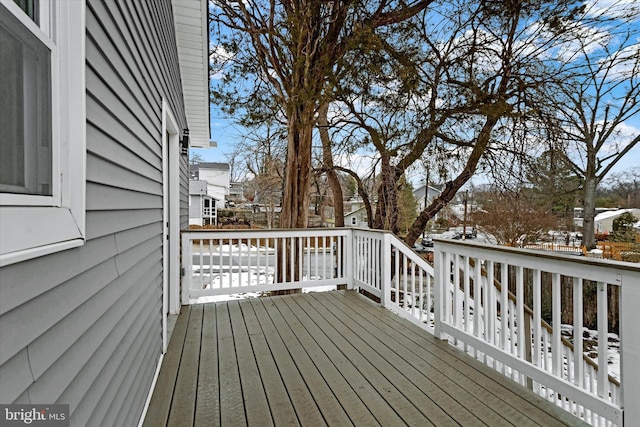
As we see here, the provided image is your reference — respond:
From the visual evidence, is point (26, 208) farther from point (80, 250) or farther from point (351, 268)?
point (351, 268)

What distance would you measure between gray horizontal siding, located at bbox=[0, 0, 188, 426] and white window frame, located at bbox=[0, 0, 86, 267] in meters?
0.06

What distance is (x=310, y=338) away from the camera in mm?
3113

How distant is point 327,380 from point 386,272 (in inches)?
76.4

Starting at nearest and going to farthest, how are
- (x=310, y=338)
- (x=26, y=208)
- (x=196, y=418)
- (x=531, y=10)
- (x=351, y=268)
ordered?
1. (x=26, y=208)
2. (x=196, y=418)
3. (x=310, y=338)
4. (x=351, y=268)
5. (x=531, y=10)

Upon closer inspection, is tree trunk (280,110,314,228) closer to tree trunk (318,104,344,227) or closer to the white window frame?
tree trunk (318,104,344,227)

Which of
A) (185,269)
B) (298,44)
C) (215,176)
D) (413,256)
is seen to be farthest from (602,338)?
(215,176)

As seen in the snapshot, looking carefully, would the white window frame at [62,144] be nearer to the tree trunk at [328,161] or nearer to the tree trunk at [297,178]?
the tree trunk at [297,178]

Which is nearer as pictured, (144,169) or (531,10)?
(144,169)

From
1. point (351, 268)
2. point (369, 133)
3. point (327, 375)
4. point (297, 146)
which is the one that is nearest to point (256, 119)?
point (297, 146)

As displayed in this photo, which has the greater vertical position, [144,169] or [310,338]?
[144,169]

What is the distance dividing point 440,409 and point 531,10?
764 centimetres

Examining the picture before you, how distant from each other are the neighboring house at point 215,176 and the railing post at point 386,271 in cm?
2172

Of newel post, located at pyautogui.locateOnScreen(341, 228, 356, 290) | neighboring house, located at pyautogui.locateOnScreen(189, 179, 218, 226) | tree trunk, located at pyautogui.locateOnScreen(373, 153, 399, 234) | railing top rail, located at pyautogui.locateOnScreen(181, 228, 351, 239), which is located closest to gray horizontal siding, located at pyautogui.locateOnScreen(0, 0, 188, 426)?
railing top rail, located at pyautogui.locateOnScreen(181, 228, 351, 239)

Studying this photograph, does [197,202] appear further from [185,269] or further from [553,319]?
[553,319]
